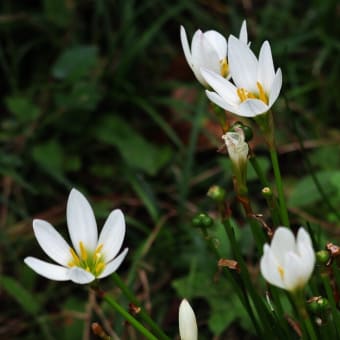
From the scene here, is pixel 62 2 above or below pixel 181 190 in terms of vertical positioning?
above

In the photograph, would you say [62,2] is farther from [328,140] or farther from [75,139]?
[328,140]

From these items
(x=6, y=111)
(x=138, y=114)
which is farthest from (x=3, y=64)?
(x=138, y=114)

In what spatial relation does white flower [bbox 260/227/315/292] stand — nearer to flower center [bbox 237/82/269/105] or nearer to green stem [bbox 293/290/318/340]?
green stem [bbox 293/290/318/340]

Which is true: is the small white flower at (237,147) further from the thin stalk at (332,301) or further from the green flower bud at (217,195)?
the thin stalk at (332,301)

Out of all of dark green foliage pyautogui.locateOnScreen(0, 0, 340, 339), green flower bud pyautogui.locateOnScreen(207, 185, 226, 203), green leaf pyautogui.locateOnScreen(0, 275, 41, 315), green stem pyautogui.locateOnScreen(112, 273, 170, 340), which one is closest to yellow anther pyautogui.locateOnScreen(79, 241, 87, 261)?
green stem pyautogui.locateOnScreen(112, 273, 170, 340)

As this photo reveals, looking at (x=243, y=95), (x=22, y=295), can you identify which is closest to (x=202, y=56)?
(x=243, y=95)

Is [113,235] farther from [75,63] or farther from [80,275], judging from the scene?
[75,63]
